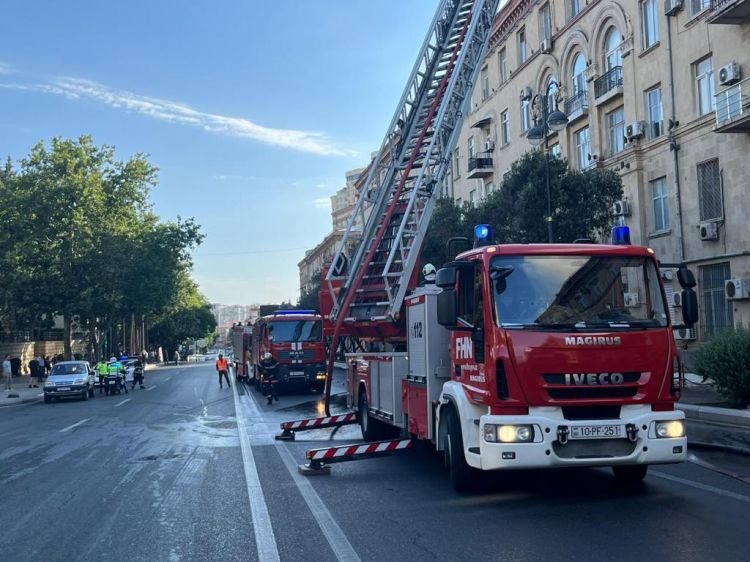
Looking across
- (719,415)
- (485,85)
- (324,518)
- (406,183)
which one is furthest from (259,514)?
(485,85)

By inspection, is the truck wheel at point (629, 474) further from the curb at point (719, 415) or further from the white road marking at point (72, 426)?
the white road marking at point (72, 426)

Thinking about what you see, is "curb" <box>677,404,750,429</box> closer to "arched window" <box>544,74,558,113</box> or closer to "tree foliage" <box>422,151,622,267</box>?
"tree foliage" <box>422,151,622,267</box>

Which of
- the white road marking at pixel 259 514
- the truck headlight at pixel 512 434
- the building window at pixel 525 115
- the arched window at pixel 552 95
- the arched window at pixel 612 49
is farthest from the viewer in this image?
the building window at pixel 525 115

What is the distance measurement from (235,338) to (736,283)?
26119 millimetres

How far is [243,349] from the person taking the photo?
3650cm

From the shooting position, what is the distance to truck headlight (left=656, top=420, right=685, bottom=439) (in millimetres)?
7414

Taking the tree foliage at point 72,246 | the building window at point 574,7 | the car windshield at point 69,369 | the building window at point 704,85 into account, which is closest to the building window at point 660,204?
the building window at point 704,85

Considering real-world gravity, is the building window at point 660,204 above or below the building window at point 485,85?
below

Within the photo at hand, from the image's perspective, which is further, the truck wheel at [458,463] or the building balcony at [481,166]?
the building balcony at [481,166]

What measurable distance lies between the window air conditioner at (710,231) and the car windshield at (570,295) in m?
17.2

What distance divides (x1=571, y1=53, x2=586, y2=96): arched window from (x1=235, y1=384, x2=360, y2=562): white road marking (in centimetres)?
2513

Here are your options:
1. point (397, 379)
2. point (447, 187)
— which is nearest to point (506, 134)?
point (447, 187)

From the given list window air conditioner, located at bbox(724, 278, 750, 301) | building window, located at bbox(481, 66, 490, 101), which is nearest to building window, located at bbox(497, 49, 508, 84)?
building window, located at bbox(481, 66, 490, 101)

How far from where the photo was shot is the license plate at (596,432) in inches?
283
